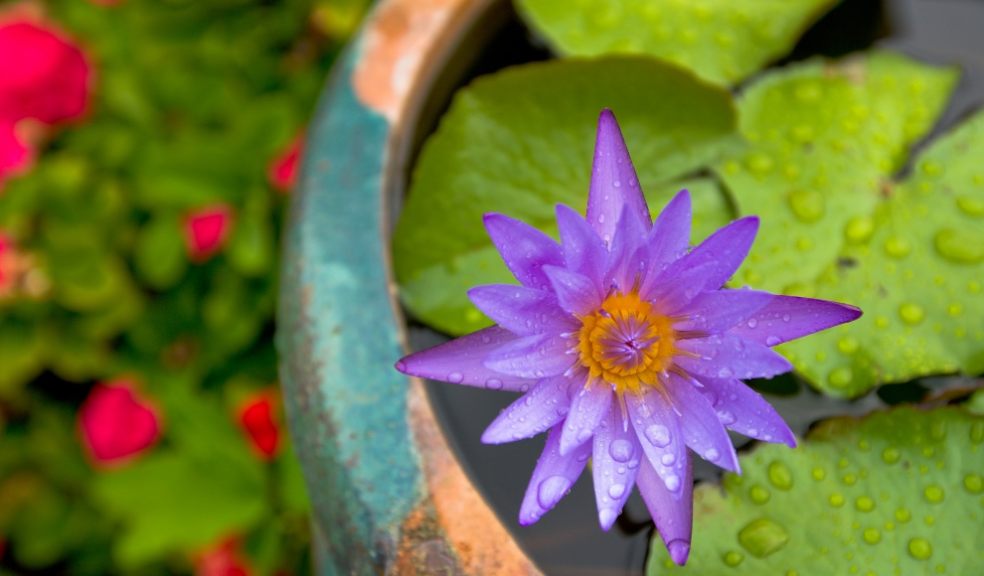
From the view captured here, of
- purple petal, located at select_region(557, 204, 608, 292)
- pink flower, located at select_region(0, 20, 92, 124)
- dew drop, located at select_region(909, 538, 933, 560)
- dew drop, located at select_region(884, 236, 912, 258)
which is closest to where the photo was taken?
purple petal, located at select_region(557, 204, 608, 292)

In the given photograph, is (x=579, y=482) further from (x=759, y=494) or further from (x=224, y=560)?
(x=224, y=560)

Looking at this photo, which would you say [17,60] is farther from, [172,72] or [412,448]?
[412,448]

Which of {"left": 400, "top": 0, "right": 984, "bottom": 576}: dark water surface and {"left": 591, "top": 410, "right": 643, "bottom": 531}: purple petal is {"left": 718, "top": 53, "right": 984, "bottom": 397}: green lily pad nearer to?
→ {"left": 400, "top": 0, "right": 984, "bottom": 576}: dark water surface

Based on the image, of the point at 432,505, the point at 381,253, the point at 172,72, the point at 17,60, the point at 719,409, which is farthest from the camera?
the point at 172,72

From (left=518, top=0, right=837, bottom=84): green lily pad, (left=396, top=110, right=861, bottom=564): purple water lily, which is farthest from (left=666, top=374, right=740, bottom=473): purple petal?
(left=518, top=0, right=837, bottom=84): green lily pad

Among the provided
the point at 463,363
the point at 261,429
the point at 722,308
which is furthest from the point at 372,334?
the point at 261,429

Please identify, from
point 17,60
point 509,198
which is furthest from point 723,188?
point 17,60
